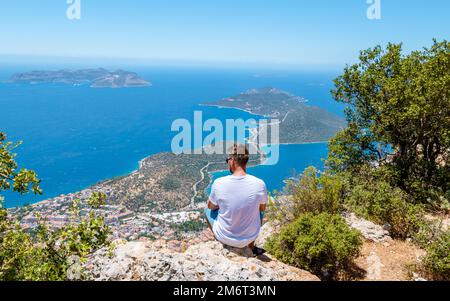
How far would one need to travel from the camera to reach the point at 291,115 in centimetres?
11600

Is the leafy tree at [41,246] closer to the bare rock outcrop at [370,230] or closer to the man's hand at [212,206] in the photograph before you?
the man's hand at [212,206]

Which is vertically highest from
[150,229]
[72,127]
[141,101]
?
[141,101]

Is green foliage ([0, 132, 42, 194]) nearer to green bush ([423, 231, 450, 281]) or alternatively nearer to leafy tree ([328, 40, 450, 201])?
green bush ([423, 231, 450, 281])

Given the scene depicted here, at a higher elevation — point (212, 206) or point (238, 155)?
point (238, 155)

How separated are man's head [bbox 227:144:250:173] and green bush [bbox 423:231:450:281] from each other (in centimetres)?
323

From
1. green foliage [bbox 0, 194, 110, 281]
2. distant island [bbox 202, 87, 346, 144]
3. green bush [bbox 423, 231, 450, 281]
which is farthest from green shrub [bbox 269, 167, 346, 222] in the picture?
distant island [bbox 202, 87, 346, 144]

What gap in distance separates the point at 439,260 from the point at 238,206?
315 cm

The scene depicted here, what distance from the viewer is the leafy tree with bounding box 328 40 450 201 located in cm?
798

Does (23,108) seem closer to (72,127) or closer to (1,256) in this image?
(72,127)

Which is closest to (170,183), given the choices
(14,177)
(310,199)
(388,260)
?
(310,199)

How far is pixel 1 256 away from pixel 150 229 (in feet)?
132

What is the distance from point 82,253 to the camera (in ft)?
11.3

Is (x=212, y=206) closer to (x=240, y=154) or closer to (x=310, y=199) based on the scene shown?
(x=240, y=154)
